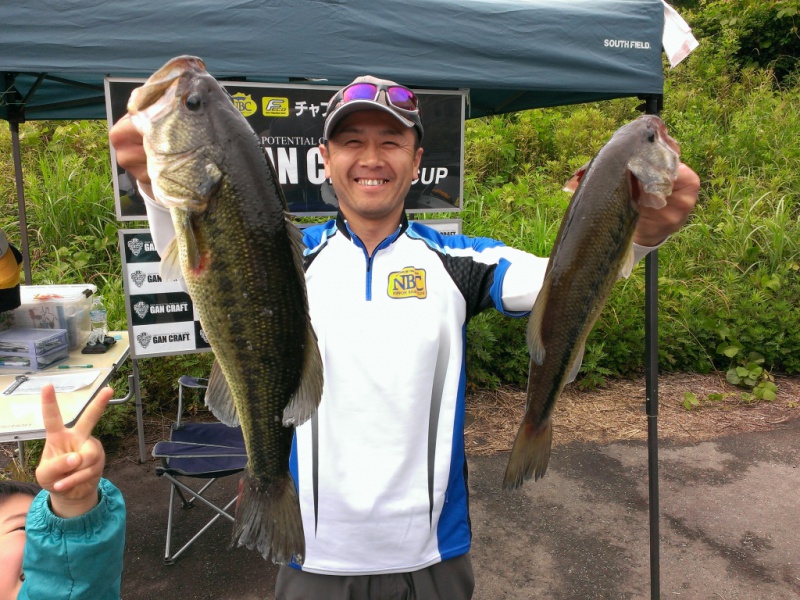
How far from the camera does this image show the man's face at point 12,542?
151 centimetres

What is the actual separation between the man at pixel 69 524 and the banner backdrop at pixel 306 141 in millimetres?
2680

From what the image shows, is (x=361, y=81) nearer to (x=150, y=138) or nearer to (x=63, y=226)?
(x=150, y=138)

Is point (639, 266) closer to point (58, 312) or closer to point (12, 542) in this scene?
point (58, 312)

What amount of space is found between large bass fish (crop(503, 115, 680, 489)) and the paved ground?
7.59ft

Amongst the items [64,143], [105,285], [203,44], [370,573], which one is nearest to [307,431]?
[370,573]

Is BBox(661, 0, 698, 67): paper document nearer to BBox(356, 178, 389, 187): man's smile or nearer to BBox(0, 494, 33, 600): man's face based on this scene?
BBox(356, 178, 389, 187): man's smile

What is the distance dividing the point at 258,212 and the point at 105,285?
577 centimetres

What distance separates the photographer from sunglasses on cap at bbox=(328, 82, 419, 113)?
6.54 ft

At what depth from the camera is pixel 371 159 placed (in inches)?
79.5

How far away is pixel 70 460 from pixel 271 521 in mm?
589


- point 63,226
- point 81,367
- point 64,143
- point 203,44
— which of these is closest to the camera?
point 203,44

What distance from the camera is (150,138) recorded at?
1.46 m

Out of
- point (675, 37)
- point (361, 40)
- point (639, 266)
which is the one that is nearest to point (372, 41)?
point (361, 40)

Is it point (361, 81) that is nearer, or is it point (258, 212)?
point (258, 212)
